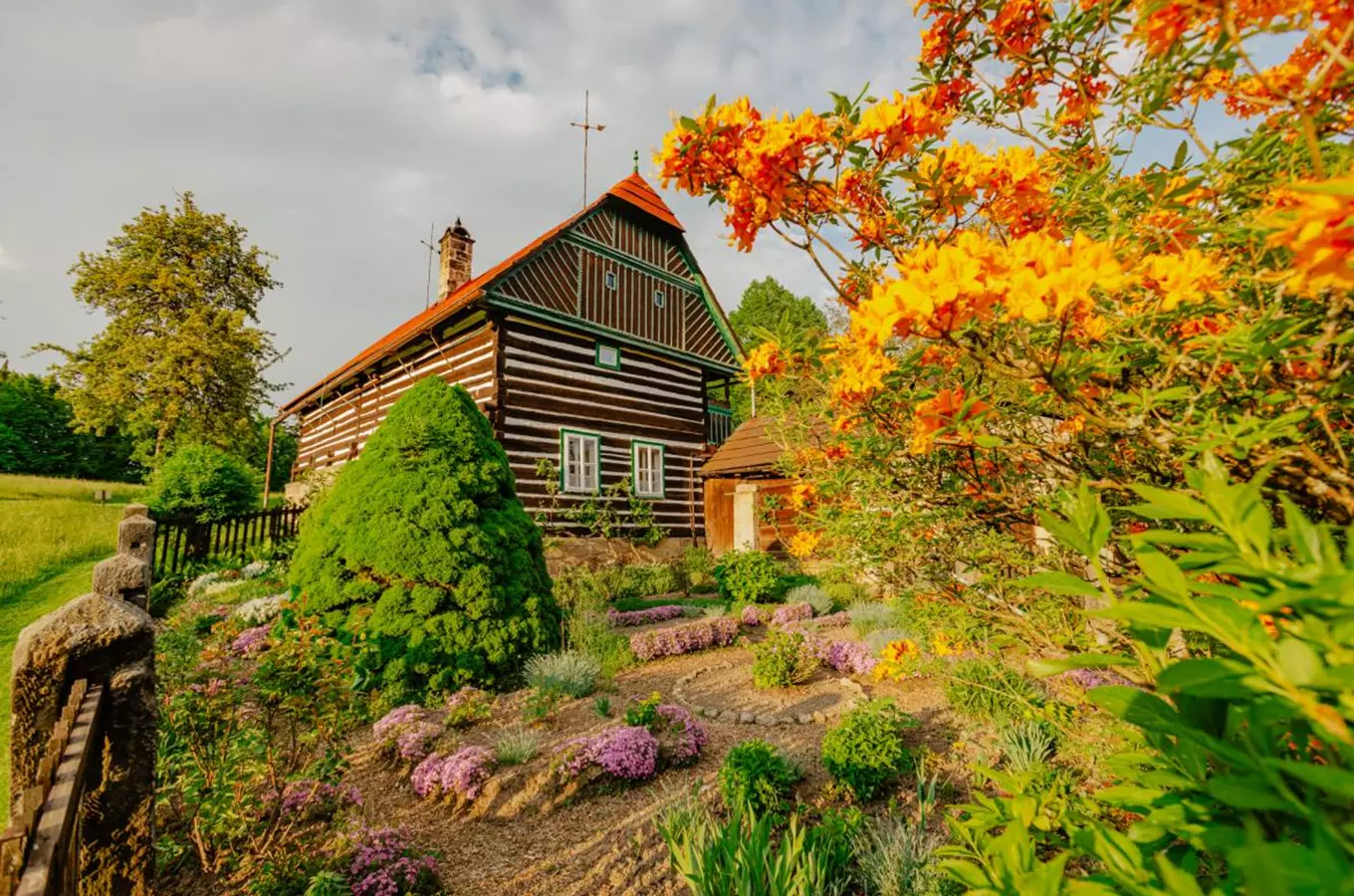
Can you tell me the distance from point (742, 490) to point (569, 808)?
8.70m

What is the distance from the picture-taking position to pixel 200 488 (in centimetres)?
1100

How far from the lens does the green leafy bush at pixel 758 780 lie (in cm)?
300

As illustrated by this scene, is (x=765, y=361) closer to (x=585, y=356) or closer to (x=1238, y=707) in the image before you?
(x=1238, y=707)

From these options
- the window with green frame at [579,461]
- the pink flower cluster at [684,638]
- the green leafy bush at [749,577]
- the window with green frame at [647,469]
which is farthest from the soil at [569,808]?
the window with green frame at [647,469]

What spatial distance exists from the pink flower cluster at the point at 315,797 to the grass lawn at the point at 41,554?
8.88 feet

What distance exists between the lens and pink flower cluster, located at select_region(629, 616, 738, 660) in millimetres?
6240

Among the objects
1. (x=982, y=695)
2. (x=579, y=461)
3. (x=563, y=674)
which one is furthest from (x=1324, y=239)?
(x=579, y=461)

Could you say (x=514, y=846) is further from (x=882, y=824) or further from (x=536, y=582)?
(x=536, y=582)

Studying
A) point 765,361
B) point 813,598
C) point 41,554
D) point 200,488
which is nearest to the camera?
point 765,361

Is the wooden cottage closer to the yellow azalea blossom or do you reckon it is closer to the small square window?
the small square window

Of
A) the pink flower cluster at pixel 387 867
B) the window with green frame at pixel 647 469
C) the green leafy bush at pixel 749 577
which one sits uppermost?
the window with green frame at pixel 647 469

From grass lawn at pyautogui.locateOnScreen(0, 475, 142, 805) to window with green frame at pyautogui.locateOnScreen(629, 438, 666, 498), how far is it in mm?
7985

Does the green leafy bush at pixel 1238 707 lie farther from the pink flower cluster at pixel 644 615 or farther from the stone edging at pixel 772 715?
the pink flower cluster at pixel 644 615

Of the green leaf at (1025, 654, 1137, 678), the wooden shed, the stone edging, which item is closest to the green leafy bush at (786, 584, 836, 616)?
the wooden shed
